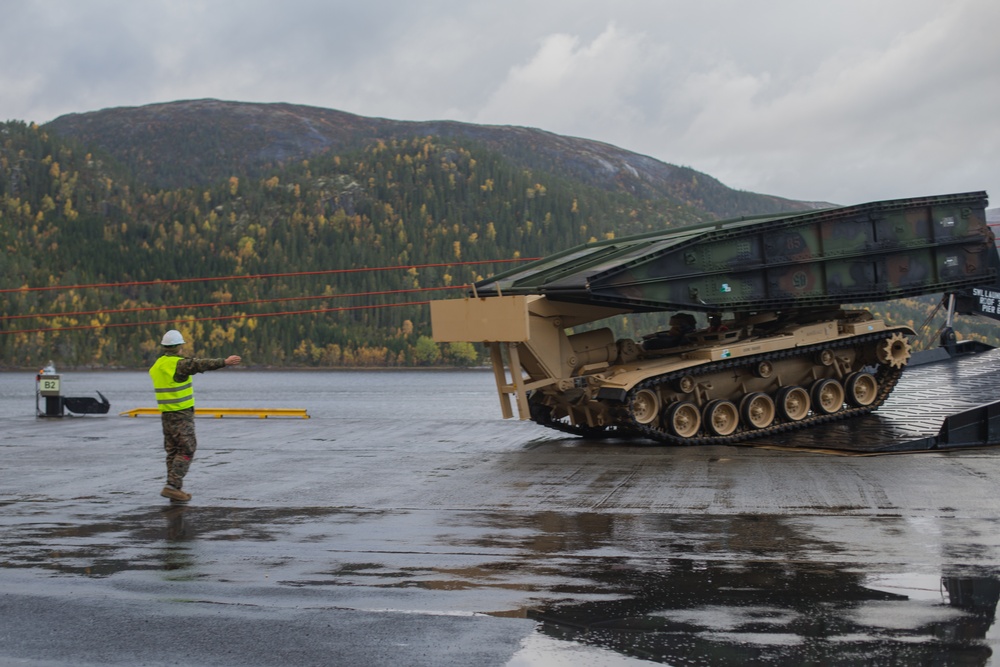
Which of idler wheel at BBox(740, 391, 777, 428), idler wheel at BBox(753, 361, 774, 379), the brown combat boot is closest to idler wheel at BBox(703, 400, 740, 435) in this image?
idler wheel at BBox(740, 391, 777, 428)

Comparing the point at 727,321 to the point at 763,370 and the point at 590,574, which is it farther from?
the point at 590,574

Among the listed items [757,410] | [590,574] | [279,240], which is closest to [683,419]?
[757,410]

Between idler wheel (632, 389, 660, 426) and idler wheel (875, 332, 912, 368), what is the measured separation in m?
4.02

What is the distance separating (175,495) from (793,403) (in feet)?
31.1

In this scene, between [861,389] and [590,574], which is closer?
[590,574]

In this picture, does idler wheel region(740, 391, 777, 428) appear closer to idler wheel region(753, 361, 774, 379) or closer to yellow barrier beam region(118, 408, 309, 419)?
idler wheel region(753, 361, 774, 379)

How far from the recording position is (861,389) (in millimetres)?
17812

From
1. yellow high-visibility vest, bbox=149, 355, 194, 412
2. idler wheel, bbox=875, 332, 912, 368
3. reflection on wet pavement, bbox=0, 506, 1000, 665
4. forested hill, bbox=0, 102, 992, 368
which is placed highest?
forested hill, bbox=0, 102, 992, 368

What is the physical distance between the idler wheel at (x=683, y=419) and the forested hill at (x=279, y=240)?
316ft

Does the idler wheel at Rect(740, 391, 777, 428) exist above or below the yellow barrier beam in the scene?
below

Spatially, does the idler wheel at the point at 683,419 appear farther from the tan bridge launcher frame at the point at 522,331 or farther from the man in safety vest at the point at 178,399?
the man in safety vest at the point at 178,399

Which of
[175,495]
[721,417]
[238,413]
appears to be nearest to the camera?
[175,495]

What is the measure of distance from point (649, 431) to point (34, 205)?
16878cm

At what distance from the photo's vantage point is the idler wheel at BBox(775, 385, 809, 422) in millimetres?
16906
